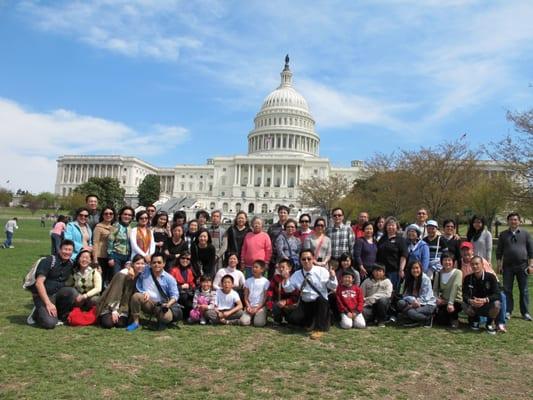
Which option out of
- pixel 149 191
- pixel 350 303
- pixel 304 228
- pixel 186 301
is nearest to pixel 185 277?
pixel 186 301

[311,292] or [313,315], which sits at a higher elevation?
[311,292]

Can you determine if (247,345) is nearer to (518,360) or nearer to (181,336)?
(181,336)

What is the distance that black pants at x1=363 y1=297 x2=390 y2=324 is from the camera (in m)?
8.44

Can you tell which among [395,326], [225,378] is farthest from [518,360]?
[225,378]

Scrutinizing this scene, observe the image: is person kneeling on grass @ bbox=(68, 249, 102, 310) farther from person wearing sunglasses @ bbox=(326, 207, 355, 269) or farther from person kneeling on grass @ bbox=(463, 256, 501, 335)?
person kneeling on grass @ bbox=(463, 256, 501, 335)

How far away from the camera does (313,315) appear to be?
8.05 meters

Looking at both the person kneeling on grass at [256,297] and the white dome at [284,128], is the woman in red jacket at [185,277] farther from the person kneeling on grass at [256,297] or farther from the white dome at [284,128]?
the white dome at [284,128]

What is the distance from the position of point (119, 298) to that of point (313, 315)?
340 centimetres

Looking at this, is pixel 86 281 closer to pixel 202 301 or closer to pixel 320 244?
pixel 202 301

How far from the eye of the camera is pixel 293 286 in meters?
8.20

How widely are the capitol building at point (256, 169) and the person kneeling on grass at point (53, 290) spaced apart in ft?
249

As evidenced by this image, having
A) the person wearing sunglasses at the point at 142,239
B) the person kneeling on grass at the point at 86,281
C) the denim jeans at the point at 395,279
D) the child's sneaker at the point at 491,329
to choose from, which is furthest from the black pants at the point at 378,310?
the person kneeling on grass at the point at 86,281

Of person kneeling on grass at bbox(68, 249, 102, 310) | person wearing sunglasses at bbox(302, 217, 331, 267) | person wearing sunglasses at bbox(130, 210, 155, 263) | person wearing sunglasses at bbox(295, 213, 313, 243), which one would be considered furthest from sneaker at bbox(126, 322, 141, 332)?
person wearing sunglasses at bbox(295, 213, 313, 243)

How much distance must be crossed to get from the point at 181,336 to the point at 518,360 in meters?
5.08
